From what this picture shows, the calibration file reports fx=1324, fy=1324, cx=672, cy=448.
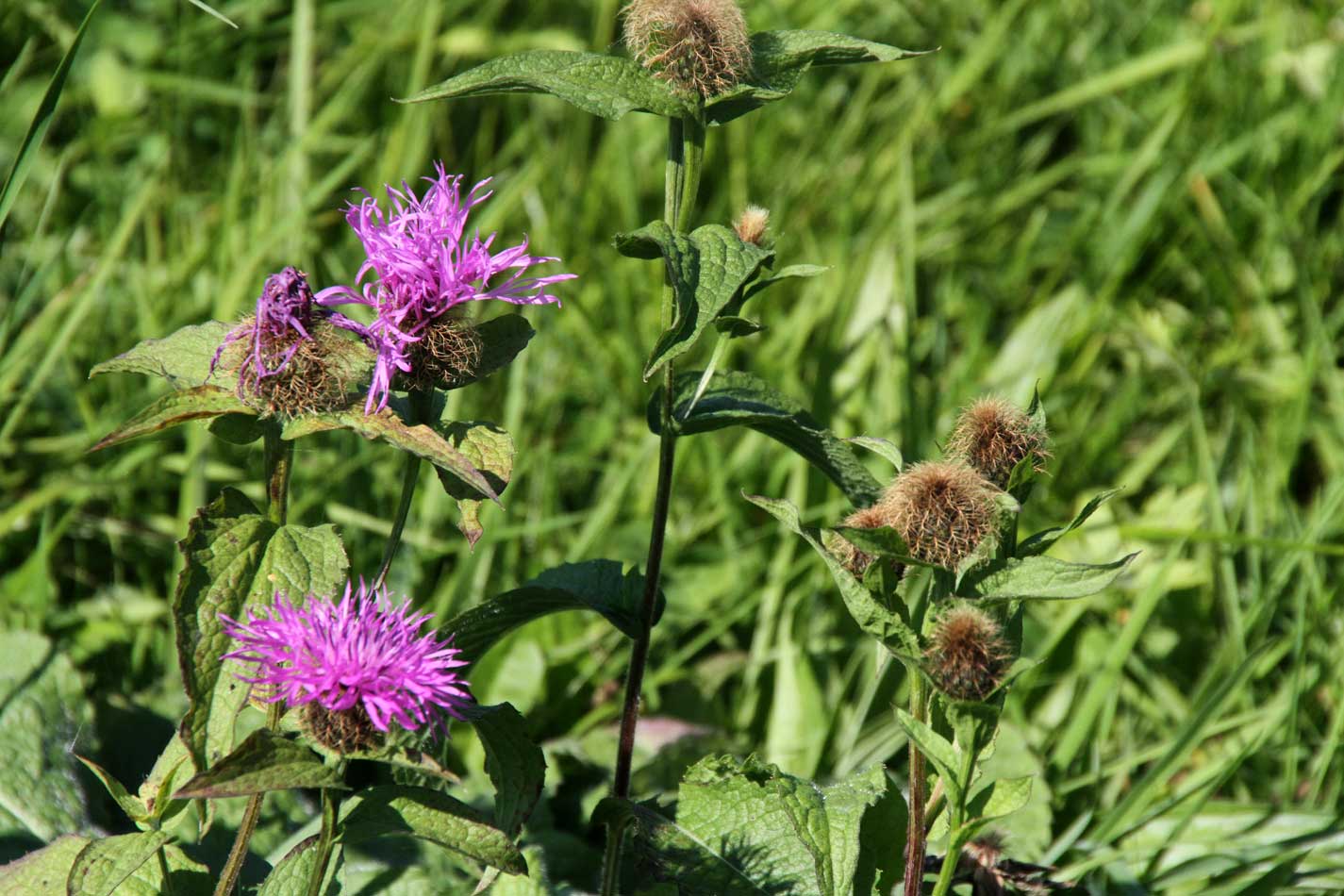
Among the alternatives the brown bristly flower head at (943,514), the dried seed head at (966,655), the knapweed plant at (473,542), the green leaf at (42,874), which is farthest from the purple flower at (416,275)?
the green leaf at (42,874)

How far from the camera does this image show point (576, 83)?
5.20ft

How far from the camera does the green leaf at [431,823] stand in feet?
4.61

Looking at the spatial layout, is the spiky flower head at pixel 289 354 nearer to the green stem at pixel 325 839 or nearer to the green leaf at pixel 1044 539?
the green stem at pixel 325 839

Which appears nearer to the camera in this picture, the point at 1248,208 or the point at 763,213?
the point at 763,213

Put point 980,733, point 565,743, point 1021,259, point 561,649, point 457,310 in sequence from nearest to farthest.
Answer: point 980,733 → point 457,310 → point 565,743 → point 561,649 → point 1021,259

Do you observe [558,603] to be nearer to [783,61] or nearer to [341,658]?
[341,658]

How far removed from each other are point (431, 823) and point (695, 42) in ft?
3.13

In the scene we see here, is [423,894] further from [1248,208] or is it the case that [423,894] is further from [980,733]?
[1248,208]

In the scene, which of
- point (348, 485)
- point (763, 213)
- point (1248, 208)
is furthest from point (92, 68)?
point (1248, 208)

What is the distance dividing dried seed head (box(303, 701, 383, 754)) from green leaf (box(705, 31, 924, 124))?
834mm

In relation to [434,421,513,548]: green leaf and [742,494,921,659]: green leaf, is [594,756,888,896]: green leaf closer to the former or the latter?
[742,494,921,659]: green leaf

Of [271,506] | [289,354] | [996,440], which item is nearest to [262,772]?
[271,506]

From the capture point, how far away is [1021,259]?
3.78 meters

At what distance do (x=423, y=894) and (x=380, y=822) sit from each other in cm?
54
